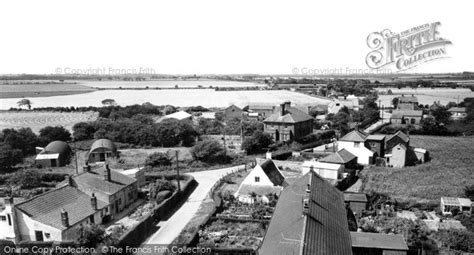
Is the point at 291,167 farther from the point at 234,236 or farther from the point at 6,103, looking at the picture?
the point at 6,103

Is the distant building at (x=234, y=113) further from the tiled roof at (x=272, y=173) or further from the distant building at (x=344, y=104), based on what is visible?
the tiled roof at (x=272, y=173)

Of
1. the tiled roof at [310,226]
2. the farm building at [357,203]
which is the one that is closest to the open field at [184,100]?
the farm building at [357,203]

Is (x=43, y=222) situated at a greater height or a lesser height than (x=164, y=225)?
greater

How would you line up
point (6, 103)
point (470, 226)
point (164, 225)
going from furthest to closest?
point (6, 103) < point (164, 225) < point (470, 226)

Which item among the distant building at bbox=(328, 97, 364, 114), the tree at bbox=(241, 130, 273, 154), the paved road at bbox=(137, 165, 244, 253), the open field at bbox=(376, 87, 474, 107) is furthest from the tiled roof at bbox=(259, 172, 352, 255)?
the open field at bbox=(376, 87, 474, 107)

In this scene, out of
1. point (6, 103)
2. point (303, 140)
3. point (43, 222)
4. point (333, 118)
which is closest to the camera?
point (43, 222)

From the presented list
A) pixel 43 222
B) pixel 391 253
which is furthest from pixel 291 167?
pixel 43 222

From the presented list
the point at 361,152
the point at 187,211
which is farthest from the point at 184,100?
the point at 187,211
